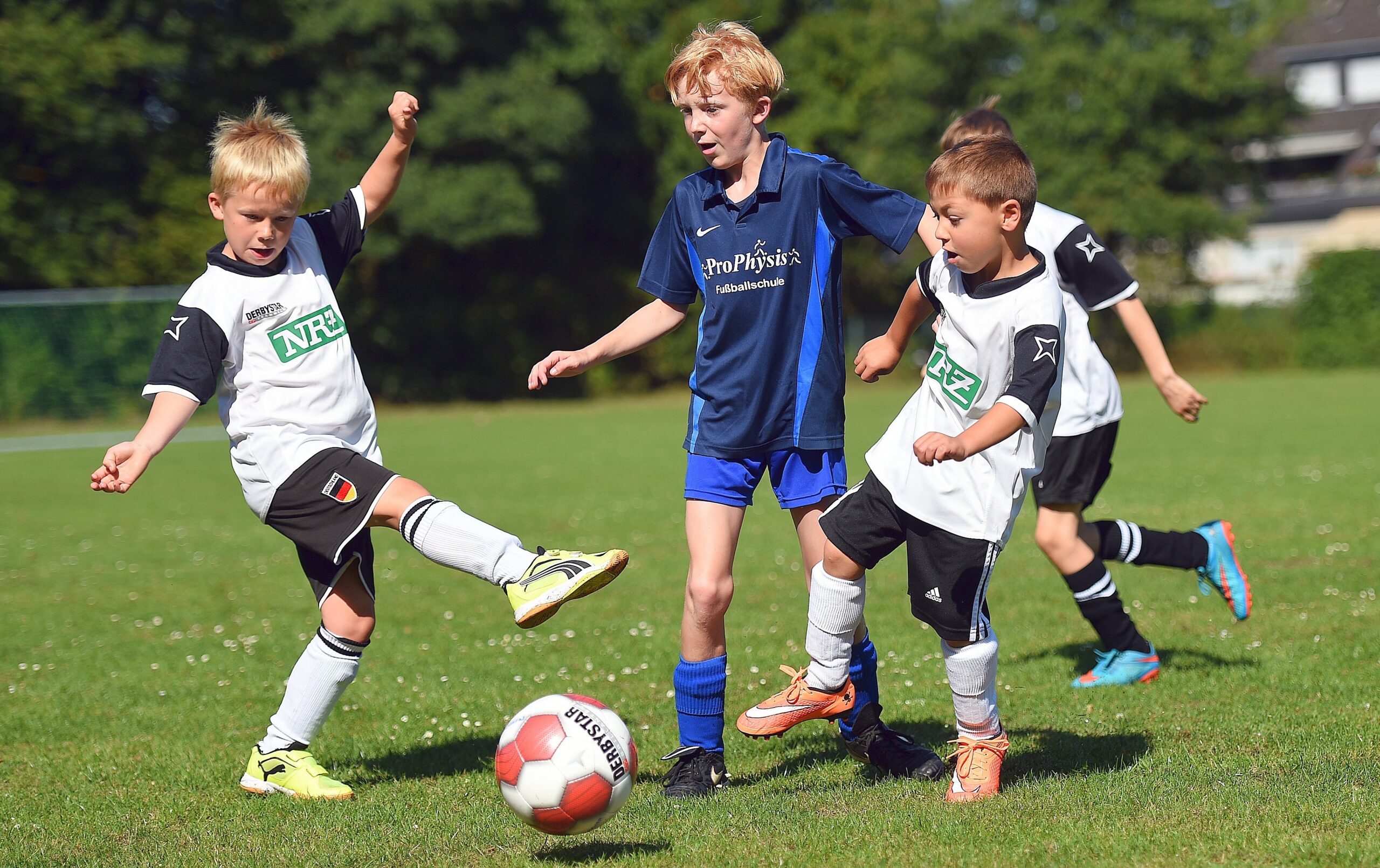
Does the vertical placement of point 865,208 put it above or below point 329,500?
above

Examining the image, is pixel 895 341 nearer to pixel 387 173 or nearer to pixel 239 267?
pixel 387 173

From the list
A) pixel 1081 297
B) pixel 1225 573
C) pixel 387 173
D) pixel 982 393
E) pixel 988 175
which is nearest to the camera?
pixel 988 175

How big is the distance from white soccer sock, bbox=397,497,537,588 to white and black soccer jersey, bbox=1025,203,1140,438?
2.58m

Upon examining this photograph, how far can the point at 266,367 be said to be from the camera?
439 centimetres

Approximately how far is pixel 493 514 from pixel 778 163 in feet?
27.3

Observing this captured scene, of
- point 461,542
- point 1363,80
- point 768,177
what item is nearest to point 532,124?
point 768,177

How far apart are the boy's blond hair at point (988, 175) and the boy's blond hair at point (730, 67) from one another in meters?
0.69

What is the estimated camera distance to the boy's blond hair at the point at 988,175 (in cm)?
380

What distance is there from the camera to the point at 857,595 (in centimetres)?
422

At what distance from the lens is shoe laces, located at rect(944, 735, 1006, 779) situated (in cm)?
404

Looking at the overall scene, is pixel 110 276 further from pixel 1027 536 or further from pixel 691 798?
pixel 691 798

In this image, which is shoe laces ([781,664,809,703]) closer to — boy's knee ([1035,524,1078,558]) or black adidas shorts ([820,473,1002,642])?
black adidas shorts ([820,473,1002,642])

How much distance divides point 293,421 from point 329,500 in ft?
1.03

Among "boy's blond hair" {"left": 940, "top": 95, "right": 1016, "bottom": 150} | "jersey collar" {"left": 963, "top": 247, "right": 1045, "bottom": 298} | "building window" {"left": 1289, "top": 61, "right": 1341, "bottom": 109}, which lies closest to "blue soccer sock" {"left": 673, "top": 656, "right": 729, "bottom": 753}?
"jersey collar" {"left": 963, "top": 247, "right": 1045, "bottom": 298}
